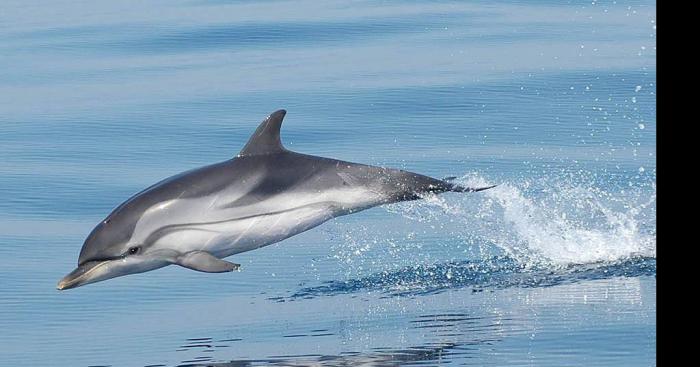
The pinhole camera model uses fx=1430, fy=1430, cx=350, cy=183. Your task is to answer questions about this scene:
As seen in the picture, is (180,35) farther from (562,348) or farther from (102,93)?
(562,348)

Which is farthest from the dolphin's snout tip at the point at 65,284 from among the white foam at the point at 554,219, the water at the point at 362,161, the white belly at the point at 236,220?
the white foam at the point at 554,219

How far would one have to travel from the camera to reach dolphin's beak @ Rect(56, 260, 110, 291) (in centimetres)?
618

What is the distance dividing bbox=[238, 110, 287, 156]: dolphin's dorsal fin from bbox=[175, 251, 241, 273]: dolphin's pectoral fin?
1.67 feet

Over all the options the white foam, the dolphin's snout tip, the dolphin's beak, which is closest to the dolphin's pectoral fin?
the dolphin's beak

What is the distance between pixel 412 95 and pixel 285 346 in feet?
22.0

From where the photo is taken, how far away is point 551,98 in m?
11.8

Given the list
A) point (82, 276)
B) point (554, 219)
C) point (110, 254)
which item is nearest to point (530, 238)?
point (554, 219)

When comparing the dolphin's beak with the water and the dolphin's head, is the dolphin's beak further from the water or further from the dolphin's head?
the water

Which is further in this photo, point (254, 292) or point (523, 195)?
point (523, 195)

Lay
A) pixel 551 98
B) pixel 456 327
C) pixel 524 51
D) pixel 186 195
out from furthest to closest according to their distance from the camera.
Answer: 1. pixel 524 51
2. pixel 551 98
3. pixel 186 195
4. pixel 456 327

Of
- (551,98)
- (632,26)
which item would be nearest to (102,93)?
(551,98)

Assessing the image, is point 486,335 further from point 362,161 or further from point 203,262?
point 362,161

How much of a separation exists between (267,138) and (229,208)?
36 centimetres

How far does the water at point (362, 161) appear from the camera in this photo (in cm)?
558
